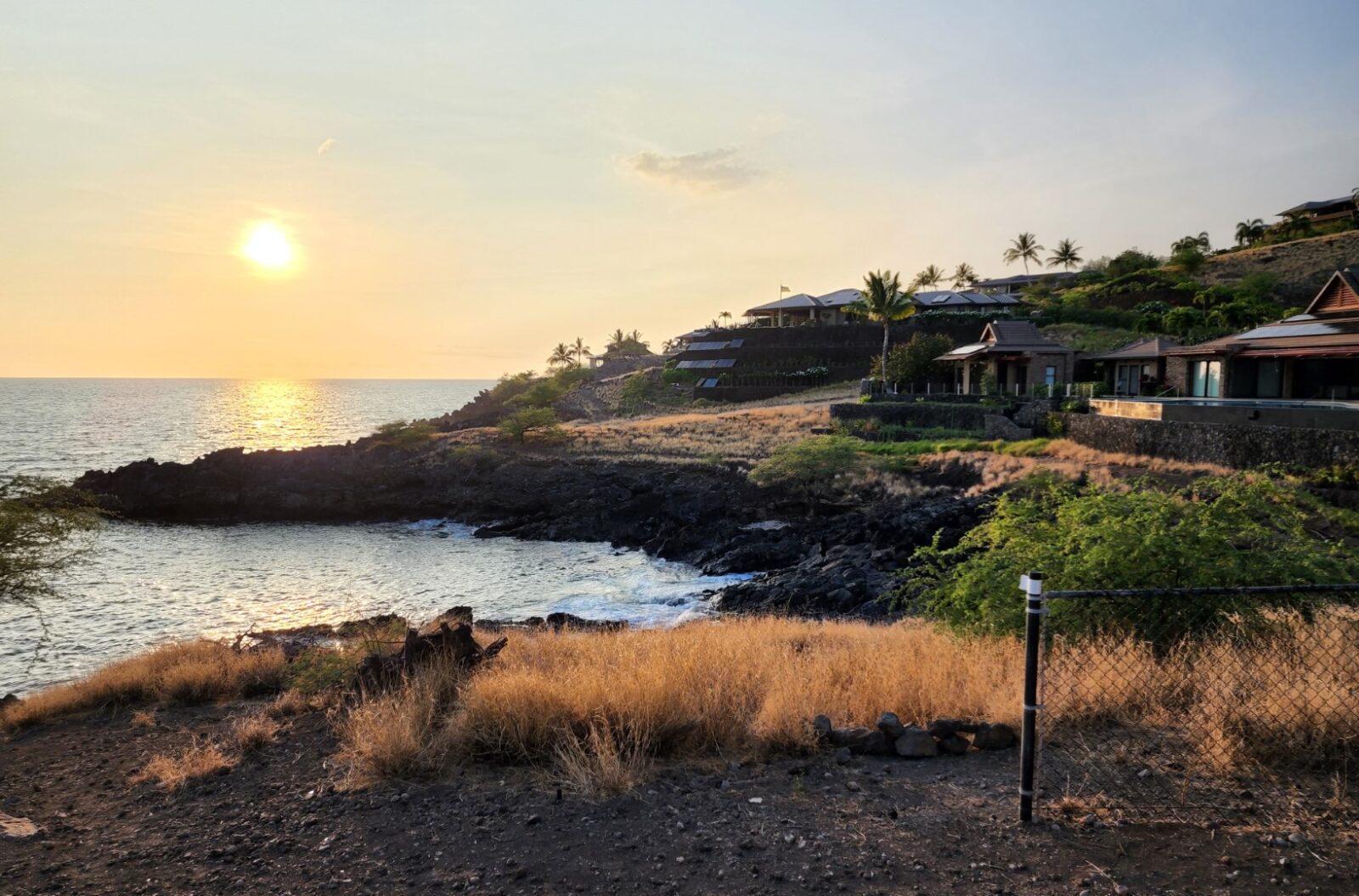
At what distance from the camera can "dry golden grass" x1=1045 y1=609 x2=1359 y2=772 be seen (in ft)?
18.4

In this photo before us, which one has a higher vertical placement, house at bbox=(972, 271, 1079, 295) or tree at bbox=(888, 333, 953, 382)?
house at bbox=(972, 271, 1079, 295)

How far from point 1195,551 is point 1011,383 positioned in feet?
135

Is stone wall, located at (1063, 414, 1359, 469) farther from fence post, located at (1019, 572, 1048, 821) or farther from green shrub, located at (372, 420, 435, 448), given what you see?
green shrub, located at (372, 420, 435, 448)

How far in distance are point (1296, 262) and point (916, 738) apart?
8634 centimetres

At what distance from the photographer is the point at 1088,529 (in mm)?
8156

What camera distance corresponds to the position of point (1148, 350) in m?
39.3

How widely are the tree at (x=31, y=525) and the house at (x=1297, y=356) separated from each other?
34.0 m

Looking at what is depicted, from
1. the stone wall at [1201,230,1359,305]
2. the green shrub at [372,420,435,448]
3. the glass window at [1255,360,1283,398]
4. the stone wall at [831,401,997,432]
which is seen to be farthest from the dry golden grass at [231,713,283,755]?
the stone wall at [1201,230,1359,305]

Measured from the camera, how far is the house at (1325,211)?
78.1 m

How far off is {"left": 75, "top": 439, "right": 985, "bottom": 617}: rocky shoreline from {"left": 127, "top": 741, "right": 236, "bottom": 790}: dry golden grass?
14858 mm

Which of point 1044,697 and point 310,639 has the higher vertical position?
point 1044,697

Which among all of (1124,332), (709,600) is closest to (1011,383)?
(1124,332)

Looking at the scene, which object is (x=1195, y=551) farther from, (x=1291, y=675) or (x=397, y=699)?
(x=397, y=699)

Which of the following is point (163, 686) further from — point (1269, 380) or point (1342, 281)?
point (1269, 380)
